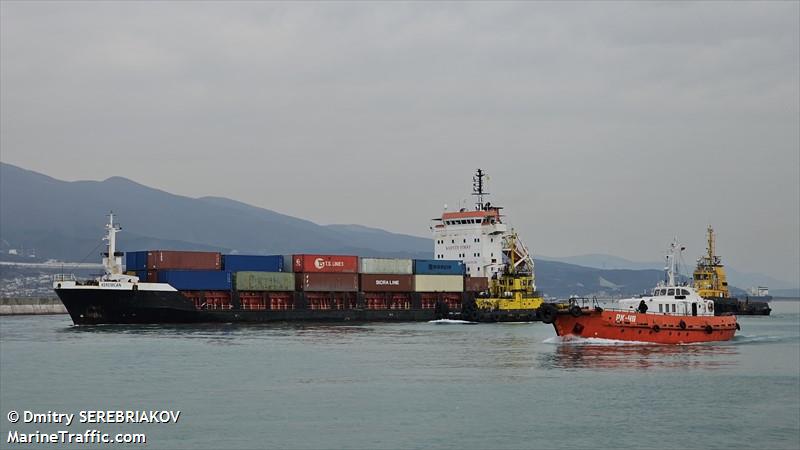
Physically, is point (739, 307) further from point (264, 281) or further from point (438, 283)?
point (264, 281)

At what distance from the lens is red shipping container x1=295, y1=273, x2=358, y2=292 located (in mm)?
74000

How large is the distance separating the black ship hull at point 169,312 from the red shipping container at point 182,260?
2374 millimetres

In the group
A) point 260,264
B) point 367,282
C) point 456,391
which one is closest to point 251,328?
point 260,264

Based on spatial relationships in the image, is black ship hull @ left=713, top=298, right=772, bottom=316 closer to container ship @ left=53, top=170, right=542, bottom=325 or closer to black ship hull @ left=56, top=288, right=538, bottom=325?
container ship @ left=53, top=170, right=542, bottom=325

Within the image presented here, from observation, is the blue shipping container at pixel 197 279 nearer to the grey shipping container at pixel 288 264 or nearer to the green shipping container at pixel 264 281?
the green shipping container at pixel 264 281

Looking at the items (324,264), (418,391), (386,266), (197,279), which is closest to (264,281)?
(197,279)

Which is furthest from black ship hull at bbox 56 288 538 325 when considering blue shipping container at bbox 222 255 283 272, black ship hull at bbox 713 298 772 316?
black ship hull at bbox 713 298 772 316

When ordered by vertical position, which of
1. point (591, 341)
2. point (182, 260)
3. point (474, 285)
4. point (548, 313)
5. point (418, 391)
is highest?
point (182, 260)

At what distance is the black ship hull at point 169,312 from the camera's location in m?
63.8

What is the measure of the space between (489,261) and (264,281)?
22.9m

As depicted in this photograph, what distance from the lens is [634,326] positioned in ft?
153

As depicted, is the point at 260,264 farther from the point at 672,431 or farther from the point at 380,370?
the point at 672,431

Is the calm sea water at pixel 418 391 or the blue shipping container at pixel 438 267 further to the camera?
the blue shipping container at pixel 438 267

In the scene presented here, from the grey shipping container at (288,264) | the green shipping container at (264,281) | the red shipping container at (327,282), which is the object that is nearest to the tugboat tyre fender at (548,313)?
the green shipping container at (264,281)
